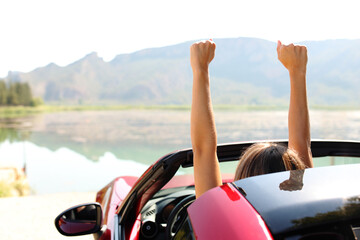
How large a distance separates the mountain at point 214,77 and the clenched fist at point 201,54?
8929 cm

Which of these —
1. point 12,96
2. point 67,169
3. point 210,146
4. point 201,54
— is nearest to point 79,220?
point 210,146

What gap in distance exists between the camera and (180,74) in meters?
109

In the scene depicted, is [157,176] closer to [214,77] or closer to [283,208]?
[283,208]

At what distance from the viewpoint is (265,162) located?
3.78 feet

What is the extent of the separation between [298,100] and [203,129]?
23.5 inches

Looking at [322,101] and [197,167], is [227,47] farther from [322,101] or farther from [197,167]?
[197,167]

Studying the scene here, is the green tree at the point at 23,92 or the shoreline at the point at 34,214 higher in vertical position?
the green tree at the point at 23,92

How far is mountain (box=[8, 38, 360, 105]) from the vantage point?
93250 millimetres

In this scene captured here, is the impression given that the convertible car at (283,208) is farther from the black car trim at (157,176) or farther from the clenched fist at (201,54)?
the black car trim at (157,176)

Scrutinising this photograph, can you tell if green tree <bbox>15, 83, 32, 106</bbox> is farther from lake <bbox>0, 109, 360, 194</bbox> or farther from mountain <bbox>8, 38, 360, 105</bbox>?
Answer: mountain <bbox>8, 38, 360, 105</bbox>

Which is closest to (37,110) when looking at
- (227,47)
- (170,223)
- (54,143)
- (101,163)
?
(54,143)

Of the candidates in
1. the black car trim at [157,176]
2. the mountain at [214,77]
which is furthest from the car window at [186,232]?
the mountain at [214,77]

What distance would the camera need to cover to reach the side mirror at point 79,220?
2.00 metres

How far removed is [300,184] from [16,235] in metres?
6.56
